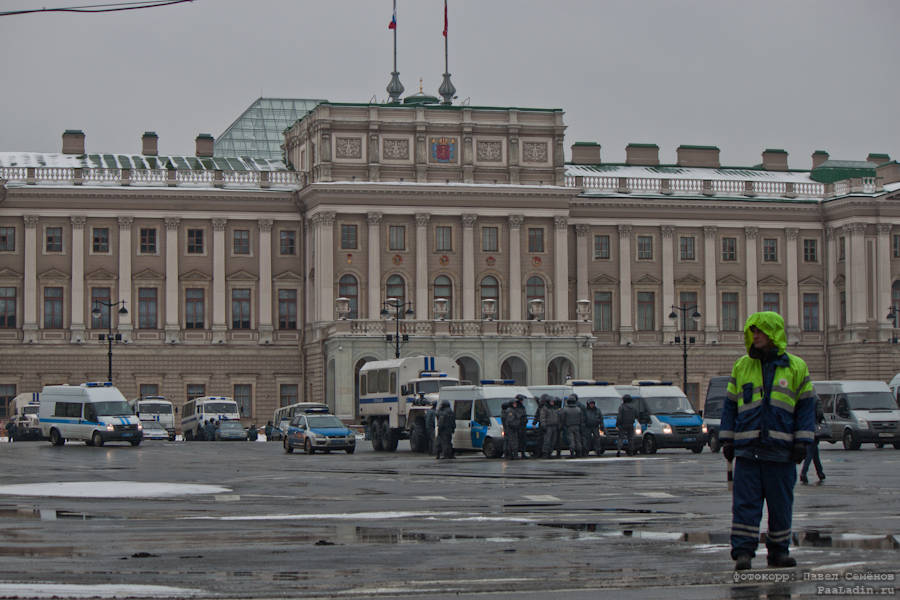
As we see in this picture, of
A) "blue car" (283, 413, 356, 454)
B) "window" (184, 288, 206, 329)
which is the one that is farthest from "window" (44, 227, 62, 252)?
"blue car" (283, 413, 356, 454)

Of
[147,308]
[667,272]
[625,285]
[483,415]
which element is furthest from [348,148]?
[483,415]

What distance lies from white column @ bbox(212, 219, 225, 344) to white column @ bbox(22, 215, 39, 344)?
9493 millimetres

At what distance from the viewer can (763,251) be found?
92.9 meters

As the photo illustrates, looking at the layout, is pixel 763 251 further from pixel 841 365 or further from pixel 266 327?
pixel 266 327

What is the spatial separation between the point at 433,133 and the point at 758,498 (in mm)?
72770

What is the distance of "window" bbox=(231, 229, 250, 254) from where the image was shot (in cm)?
8731

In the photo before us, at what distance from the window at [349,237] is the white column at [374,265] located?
888 millimetres

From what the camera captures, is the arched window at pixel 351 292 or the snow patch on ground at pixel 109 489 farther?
the arched window at pixel 351 292

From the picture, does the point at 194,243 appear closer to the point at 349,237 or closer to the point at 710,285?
the point at 349,237

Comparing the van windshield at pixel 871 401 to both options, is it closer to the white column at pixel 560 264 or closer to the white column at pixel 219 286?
the white column at pixel 560 264

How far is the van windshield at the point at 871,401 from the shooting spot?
162ft

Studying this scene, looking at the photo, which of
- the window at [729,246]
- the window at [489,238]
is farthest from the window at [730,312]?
the window at [489,238]

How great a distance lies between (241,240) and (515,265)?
15.3m

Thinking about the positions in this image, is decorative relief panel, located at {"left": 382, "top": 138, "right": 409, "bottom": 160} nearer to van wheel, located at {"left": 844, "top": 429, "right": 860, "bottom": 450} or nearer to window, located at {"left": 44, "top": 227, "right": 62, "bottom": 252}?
window, located at {"left": 44, "top": 227, "right": 62, "bottom": 252}
